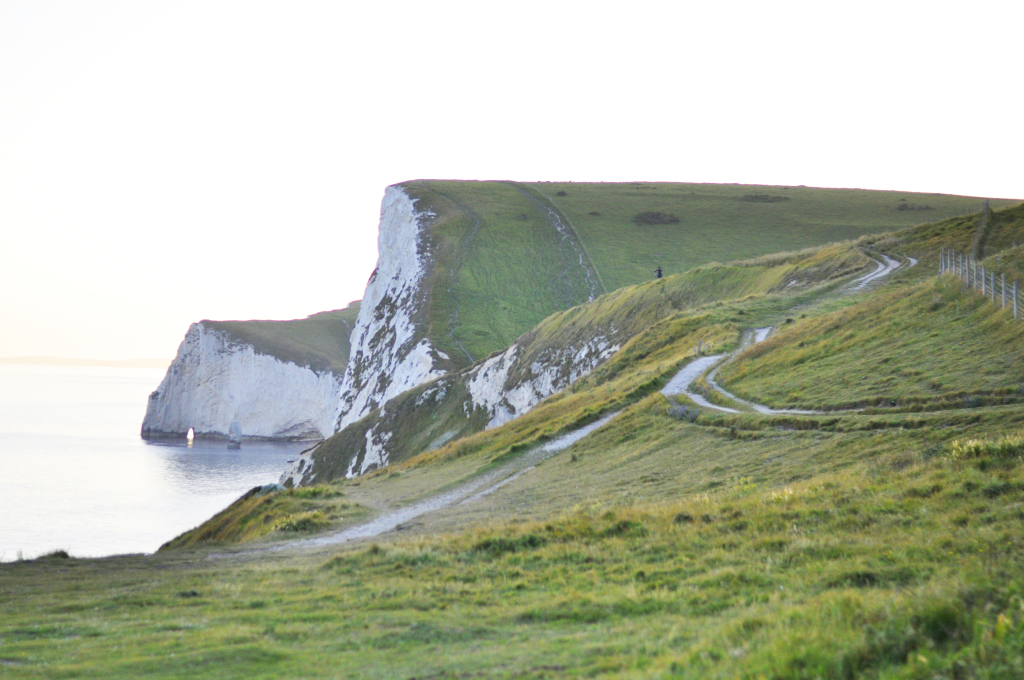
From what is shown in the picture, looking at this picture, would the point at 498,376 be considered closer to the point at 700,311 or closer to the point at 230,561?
the point at 700,311

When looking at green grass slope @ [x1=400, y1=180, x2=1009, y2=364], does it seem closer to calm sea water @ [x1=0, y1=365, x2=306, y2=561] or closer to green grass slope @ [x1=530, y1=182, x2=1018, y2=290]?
green grass slope @ [x1=530, y1=182, x2=1018, y2=290]

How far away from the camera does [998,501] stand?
11500 millimetres

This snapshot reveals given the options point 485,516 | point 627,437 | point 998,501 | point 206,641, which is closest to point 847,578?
point 998,501

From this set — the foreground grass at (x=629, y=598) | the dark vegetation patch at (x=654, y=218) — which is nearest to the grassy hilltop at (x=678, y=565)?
the foreground grass at (x=629, y=598)

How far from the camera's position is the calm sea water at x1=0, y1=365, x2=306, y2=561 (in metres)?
72.2

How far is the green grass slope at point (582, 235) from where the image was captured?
111688mm

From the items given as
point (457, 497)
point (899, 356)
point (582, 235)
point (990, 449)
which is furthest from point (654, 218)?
point (990, 449)

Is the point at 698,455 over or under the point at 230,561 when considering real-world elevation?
over

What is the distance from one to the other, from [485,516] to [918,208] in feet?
446

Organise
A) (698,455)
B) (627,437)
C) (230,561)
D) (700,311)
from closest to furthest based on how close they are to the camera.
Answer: (230,561) < (698,455) < (627,437) < (700,311)

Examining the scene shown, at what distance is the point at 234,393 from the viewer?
544 feet

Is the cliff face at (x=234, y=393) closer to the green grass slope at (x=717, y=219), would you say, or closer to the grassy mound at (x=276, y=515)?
the green grass slope at (x=717, y=219)

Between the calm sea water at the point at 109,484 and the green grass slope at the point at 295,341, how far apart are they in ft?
68.8

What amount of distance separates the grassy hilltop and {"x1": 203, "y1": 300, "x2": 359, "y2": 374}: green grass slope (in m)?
144
